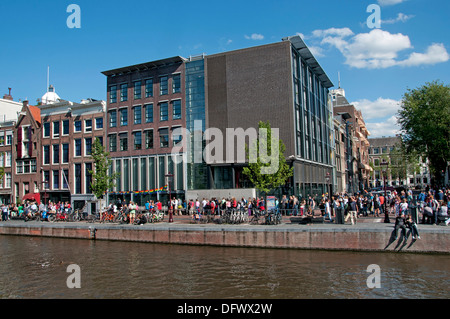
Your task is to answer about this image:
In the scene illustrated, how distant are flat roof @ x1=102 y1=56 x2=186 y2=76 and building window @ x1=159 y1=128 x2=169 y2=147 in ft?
23.5

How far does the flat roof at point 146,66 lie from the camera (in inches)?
1492

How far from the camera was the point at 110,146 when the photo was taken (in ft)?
135

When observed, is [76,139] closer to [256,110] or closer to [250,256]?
[256,110]

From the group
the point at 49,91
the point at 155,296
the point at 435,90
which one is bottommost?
the point at 155,296

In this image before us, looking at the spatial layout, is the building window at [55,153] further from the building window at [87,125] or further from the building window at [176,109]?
the building window at [176,109]

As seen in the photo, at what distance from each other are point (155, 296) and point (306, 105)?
30.6 metres

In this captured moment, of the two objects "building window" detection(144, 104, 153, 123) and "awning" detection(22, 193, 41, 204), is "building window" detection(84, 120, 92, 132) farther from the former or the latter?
"awning" detection(22, 193, 41, 204)

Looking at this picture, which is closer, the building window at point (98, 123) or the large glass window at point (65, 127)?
the building window at point (98, 123)

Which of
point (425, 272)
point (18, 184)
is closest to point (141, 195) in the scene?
point (18, 184)

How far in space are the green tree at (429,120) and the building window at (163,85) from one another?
30183 mm

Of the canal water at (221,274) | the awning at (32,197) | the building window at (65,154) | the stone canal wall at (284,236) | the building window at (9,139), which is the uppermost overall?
the building window at (9,139)

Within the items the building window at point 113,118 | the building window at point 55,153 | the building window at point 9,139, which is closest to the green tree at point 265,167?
the building window at point 113,118

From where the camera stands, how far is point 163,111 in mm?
38469

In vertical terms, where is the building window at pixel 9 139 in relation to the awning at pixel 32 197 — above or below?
above
